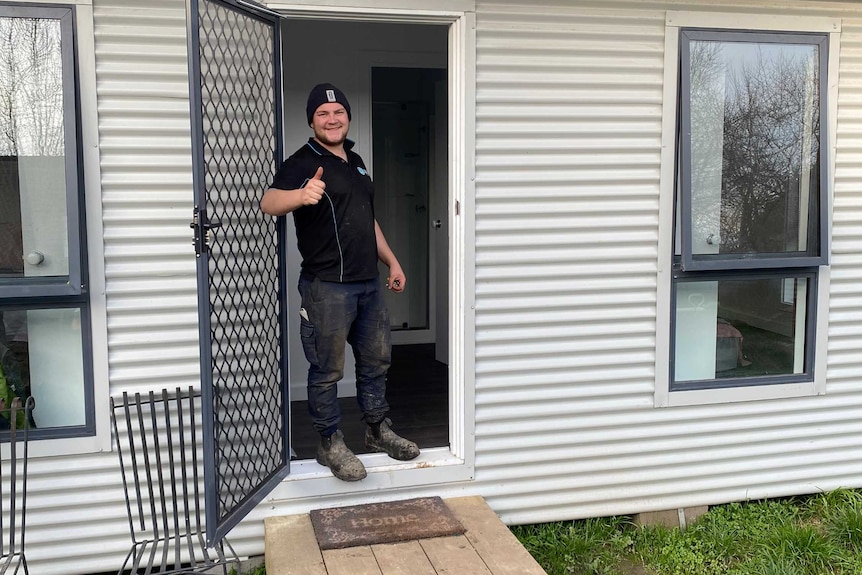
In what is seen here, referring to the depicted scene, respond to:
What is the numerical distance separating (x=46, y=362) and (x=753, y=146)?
11.4 ft

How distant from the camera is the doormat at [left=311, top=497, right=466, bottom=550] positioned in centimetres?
313

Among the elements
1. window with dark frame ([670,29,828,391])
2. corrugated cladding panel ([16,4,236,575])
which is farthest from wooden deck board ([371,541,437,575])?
window with dark frame ([670,29,828,391])

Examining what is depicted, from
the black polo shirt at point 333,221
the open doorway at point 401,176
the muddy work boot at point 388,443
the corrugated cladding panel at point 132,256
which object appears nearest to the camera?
the corrugated cladding panel at point 132,256

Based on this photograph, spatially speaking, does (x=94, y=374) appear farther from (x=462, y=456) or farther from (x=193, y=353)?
(x=462, y=456)

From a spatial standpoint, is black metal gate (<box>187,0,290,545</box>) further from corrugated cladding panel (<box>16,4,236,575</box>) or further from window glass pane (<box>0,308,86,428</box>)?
window glass pane (<box>0,308,86,428</box>)

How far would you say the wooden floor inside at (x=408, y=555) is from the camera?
2.90 metres

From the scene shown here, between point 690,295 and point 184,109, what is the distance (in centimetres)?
259

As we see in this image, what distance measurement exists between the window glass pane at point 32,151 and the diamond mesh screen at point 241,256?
2.05 feet

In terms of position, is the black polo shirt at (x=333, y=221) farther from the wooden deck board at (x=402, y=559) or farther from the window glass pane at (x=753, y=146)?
the window glass pane at (x=753, y=146)

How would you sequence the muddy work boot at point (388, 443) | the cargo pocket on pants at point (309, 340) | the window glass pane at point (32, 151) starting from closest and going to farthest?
1. the window glass pane at point (32, 151)
2. the cargo pocket on pants at point (309, 340)
3. the muddy work boot at point (388, 443)

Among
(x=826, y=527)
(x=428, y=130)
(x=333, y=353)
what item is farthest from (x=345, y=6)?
(x=826, y=527)

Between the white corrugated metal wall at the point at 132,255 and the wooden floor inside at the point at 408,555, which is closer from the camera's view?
the wooden floor inside at the point at 408,555

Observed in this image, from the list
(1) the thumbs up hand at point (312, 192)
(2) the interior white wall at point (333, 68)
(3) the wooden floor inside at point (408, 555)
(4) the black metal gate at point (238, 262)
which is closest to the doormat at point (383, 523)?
(3) the wooden floor inside at point (408, 555)

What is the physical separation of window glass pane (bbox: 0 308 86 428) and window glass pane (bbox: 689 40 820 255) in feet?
9.61
